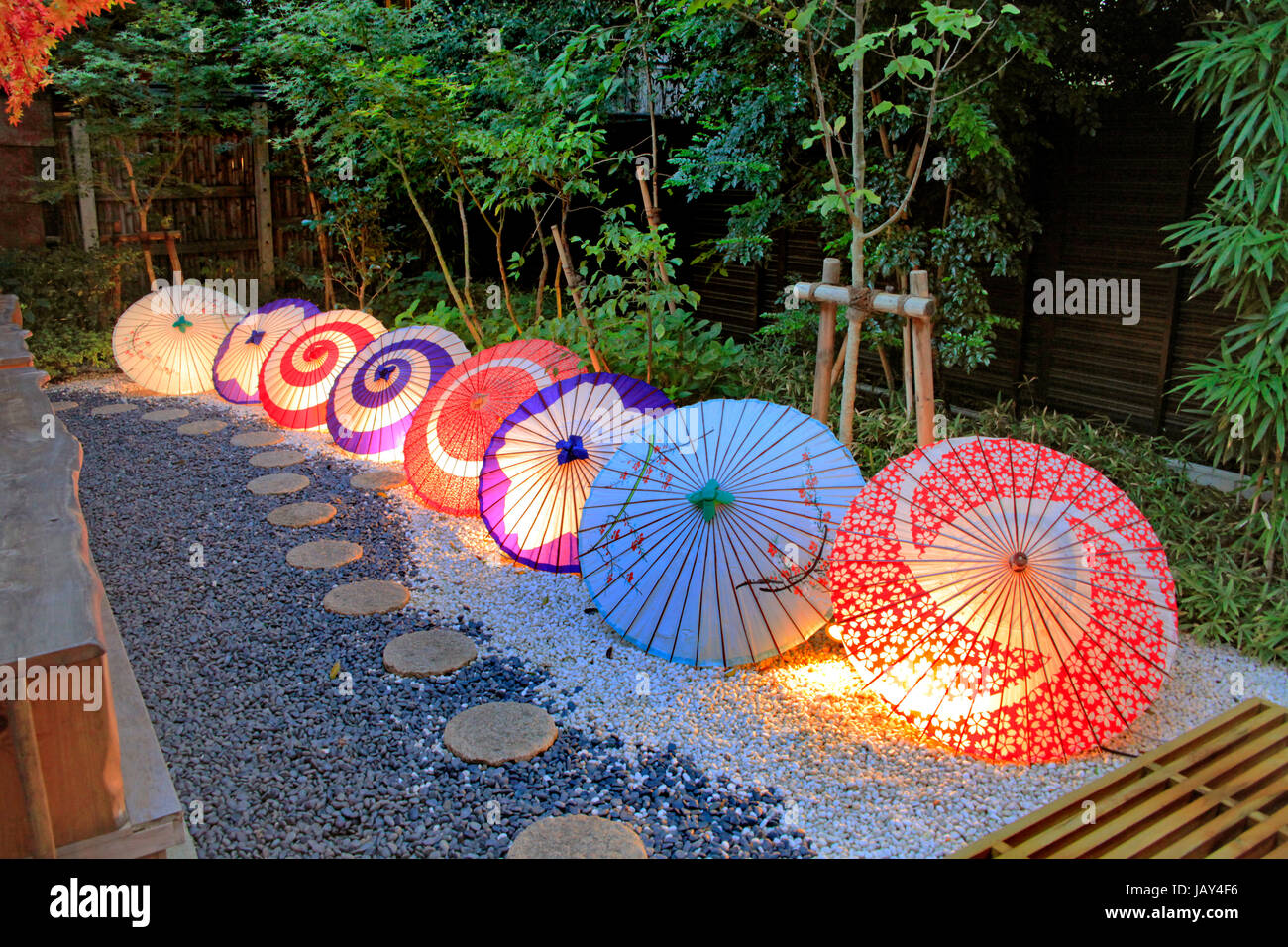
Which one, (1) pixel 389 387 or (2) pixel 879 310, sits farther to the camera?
(1) pixel 389 387

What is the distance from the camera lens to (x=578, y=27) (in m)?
8.58

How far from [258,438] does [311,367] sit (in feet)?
2.39

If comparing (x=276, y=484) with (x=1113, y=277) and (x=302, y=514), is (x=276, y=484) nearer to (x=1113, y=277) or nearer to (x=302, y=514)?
(x=302, y=514)

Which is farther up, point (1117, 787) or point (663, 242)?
point (663, 242)

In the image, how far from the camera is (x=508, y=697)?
3.70 metres

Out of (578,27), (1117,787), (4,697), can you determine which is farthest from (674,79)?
(4,697)

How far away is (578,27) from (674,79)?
125cm

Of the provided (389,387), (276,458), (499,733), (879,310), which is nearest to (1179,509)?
(879,310)

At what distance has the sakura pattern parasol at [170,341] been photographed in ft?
27.3

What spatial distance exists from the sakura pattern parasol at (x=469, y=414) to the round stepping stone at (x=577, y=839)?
9.54ft

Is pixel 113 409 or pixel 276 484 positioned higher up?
pixel 113 409
